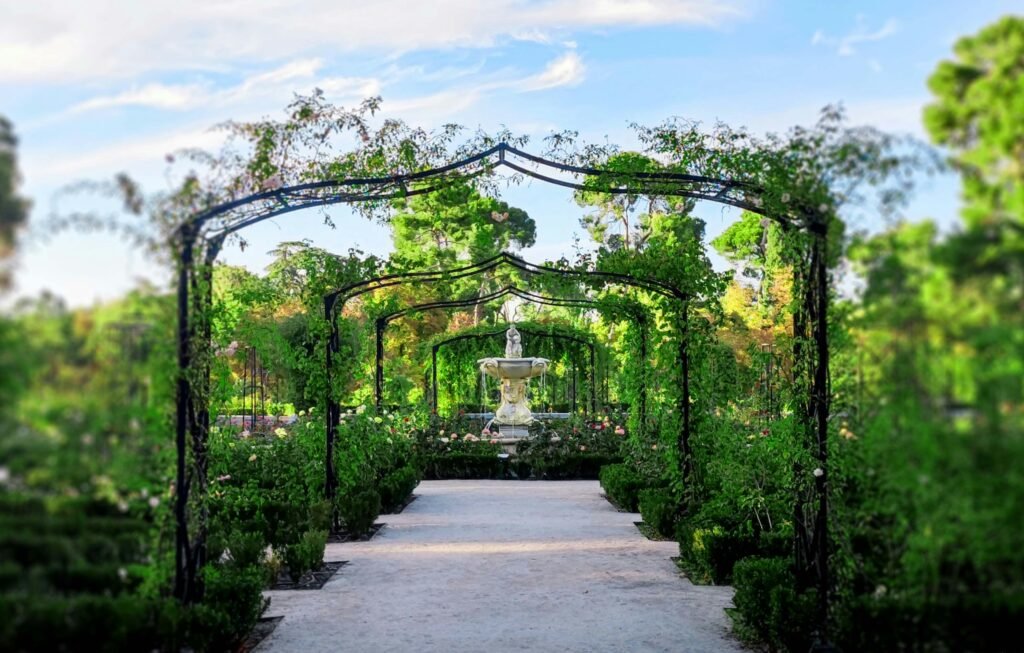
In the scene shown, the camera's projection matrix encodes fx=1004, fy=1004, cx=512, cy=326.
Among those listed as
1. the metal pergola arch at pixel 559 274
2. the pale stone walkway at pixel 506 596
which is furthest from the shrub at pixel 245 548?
the metal pergola arch at pixel 559 274

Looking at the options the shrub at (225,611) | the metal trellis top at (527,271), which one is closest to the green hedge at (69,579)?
the shrub at (225,611)

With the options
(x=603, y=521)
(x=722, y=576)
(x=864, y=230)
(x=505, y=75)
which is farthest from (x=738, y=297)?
(x=864, y=230)

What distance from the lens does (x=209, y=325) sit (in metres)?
4.85

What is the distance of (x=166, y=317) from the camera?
13.4 ft

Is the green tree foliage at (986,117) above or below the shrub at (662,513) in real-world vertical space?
above

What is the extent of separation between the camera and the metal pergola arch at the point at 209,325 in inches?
170

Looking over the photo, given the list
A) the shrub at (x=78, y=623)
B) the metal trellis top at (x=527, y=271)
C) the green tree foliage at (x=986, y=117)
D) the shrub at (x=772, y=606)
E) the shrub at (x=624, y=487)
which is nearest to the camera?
the green tree foliage at (x=986, y=117)

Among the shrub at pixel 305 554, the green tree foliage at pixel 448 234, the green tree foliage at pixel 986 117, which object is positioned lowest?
the shrub at pixel 305 554

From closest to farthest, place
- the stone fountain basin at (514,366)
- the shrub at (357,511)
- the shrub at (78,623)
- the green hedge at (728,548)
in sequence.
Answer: the shrub at (78,623)
the green hedge at (728,548)
the shrub at (357,511)
the stone fountain basin at (514,366)

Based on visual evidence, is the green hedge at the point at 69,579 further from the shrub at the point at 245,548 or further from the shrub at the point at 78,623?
the shrub at the point at 245,548

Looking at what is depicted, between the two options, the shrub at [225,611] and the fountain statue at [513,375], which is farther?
the fountain statue at [513,375]

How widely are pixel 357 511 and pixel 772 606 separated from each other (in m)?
4.52

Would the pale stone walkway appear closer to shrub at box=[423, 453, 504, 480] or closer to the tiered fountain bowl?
shrub at box=[423, 453, 504, 480]

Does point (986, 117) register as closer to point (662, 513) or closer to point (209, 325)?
point (209, 325)
